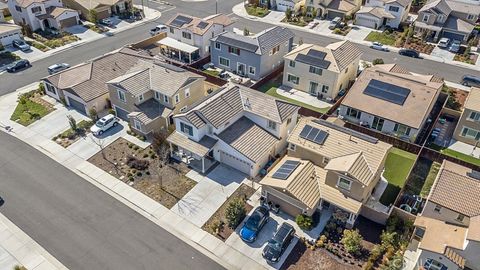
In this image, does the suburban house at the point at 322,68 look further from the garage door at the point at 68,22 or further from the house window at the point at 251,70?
the garage door at the point at 68,22

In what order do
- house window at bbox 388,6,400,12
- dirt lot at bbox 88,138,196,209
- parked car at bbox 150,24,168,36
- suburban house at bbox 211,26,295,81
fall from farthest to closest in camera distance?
house window at bbox 388,6,400,12 → parked car at bbox 150,24,168,36 → suburban house at bbox 211,26,295,81 → dirt lot at bbox 88,138,196,209

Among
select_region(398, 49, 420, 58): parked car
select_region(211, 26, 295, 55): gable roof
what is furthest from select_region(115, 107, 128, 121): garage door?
select_region(398, 49, 420, 58): parked car

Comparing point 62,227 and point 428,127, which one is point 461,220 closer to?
point 428,127

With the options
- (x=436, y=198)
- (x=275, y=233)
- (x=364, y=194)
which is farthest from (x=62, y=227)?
(x=436, y=198)

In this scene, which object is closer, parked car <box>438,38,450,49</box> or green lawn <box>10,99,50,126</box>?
green lawn <box>10,99,50,126</box>

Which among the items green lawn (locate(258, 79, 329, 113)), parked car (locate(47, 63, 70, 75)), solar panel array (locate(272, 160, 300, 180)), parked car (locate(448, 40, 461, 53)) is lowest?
green lawn (locate(258, 79, 329, 113))

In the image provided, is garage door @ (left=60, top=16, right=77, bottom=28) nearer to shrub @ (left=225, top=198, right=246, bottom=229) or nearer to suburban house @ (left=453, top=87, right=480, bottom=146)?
shrub @ (left=225, top=198, right=246, bottom=229)

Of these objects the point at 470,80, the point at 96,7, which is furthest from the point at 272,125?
the point at 96,7

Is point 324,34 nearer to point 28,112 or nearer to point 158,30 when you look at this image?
point 158,30
